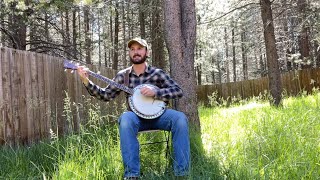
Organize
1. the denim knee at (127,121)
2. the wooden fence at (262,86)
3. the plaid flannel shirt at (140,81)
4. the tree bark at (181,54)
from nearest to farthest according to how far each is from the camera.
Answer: the denim knee at (127,121) → the plaid flannel shirt at (140,81) → the tree bark at (181,54) → the wooden fence at (262,86)

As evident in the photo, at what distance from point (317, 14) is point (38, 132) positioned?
27.7ft

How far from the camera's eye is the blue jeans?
2.99 meters

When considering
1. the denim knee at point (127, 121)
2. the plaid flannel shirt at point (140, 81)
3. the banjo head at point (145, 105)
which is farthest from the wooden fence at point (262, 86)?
the denim knee at point (127, 121)

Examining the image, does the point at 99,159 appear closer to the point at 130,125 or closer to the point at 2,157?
the point at 130,125

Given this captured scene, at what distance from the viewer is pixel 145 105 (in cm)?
342

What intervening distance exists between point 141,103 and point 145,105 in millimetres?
41

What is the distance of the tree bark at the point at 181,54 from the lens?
181 inches

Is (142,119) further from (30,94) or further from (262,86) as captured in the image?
(262,86)

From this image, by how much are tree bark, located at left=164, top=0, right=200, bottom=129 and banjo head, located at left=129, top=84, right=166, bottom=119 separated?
3.87 ft

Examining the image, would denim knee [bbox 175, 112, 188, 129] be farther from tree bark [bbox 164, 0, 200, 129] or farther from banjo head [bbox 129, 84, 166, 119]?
tree bark [bbox 164, 0, 200, 129]

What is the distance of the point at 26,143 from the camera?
497cm

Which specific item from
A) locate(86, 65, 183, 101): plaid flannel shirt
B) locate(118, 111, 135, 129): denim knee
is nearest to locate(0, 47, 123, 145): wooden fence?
locate(86, 65, 183, 101): plaid flannel shirt

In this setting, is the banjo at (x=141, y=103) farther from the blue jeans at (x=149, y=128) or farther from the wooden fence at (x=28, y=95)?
the wooden fence at (x=28, y=95)

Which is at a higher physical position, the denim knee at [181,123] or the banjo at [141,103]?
the banjo at [141,103]
